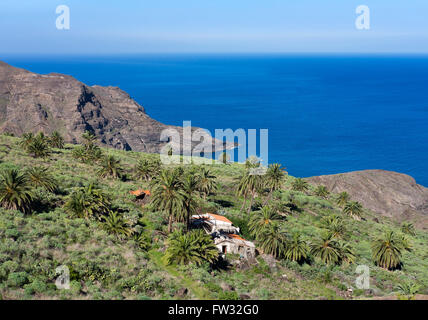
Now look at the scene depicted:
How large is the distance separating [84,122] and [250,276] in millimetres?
147996

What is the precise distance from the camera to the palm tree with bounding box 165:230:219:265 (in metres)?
39.0

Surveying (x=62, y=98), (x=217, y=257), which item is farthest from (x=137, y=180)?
(x=62, y=98)

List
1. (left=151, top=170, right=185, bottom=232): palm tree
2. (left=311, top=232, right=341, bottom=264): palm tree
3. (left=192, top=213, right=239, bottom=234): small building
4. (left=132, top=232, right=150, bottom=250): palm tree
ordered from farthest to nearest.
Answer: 1. (left=192, top=213, right=239, bottom=234): small building
2. (left=311, top=232, right=341, bottom=264): palm tree
3. (left=151, top=170, right=185, bottom=232): palm tree
4. (left=132, top=232, right=150, bottom=250): palm tree

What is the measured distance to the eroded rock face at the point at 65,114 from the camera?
161m

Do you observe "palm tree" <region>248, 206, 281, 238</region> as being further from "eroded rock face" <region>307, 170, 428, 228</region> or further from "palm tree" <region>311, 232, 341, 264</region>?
"eroded rock face" <region>307, 170, 428, 228</region>

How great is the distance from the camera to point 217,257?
41.3m

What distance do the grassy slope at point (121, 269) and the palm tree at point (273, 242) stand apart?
5.63ft

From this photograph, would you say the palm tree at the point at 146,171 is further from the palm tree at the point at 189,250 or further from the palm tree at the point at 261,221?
the palm tree at the point at 189,250

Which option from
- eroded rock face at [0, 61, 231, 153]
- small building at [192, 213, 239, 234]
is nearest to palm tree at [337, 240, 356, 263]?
small building at [192, 213, 239, 234]

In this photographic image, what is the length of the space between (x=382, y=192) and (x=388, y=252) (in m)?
57.1

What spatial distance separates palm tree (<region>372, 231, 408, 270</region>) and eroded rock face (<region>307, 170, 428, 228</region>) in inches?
1875

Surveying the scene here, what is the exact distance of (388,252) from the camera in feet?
166
